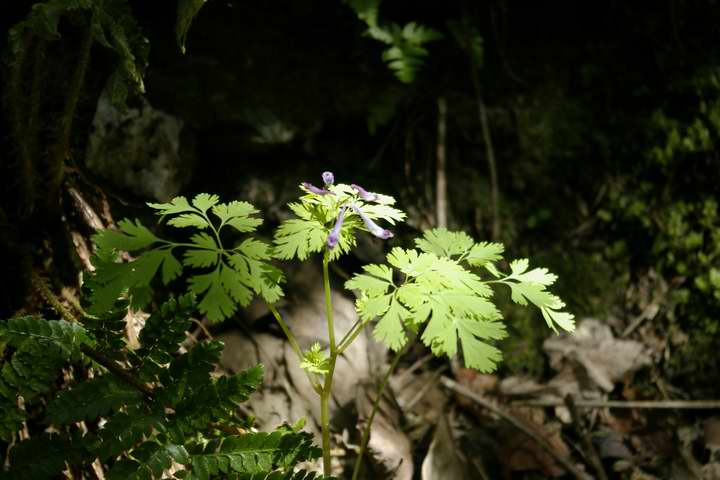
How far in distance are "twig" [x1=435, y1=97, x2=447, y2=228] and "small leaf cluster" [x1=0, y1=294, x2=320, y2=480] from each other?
2147 mm

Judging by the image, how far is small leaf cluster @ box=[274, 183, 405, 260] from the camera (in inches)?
66.5

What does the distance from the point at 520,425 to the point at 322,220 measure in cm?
182

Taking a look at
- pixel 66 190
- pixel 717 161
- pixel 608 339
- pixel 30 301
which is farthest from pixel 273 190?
pixel 717 161

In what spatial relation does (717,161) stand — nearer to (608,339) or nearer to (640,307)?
(640,307)

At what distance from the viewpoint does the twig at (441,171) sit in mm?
3607

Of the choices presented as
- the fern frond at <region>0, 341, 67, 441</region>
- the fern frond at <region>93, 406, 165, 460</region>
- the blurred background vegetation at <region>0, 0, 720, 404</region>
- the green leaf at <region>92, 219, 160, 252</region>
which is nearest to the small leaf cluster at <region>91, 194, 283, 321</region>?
the green leaf at <region>92, 219, 160, 252</region>

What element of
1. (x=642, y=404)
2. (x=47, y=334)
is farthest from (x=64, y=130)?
(x=642, y=404)

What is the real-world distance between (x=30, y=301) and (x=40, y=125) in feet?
2.58

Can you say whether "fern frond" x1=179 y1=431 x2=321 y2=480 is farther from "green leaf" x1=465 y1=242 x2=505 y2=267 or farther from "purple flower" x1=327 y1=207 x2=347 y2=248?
"green leaf" x1=465 y1=242 x2=505 y2=267

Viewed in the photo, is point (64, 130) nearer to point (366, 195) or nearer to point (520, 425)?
point (366, 195)

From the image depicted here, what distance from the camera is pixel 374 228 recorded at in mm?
1672

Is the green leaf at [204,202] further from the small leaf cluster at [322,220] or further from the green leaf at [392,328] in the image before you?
the green leaf at [392,328]

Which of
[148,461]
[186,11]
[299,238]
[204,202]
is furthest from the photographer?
[186,11]

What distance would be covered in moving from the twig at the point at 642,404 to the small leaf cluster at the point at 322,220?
194 cm
